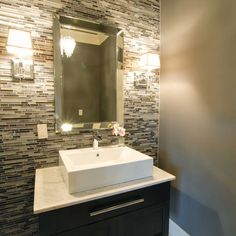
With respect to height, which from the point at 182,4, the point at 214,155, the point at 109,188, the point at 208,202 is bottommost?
the point at 208,202

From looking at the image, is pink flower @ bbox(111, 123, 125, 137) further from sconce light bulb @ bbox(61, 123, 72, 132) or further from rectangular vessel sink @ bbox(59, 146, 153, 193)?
sconce light bulb @ bbox(61, 123, 72, 132)

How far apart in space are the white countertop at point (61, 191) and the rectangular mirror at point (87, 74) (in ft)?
1.32

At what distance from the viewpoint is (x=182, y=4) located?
64.5 inches

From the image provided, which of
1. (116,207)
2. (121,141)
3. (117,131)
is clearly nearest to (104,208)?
(116,207)

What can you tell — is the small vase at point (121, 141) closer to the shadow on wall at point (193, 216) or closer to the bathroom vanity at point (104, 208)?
the bathroom vanity at point (104, 208)

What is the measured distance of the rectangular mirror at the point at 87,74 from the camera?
1.52 metres

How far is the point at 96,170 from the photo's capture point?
1137 mm

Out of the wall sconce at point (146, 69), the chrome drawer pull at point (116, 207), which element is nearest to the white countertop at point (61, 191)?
the chrome drawer pull at point (116, 207)

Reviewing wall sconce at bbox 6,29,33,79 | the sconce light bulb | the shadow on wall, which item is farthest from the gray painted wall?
wall sconce at bbox 6,29,33,79

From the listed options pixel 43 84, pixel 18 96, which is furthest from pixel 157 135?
pixel 18 96

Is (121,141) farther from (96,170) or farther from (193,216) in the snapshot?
(193,216)

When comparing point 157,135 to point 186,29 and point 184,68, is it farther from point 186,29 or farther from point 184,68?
point 186,29

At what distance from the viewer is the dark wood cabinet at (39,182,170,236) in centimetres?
104

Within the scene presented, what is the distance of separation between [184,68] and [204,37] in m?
0.29
